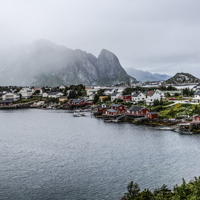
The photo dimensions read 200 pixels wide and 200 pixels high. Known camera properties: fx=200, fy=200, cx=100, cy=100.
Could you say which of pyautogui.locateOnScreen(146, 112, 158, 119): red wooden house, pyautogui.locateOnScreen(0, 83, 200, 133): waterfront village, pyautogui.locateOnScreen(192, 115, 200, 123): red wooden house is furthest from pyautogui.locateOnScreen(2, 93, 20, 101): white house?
pyautogui.locateOnScreen(192, 115, 200, 123): red wooden house

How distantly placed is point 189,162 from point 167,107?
46.0 meters

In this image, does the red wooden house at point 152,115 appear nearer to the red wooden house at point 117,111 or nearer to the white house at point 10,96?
the red wooden house at point 117,111

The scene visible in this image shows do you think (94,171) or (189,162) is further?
(189,162)

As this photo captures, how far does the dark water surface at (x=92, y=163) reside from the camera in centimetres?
2594

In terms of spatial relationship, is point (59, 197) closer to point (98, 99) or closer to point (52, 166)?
point (52, 166)

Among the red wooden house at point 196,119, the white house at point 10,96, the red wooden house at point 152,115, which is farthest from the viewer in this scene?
the white house at point 10,96

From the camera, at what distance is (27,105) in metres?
142

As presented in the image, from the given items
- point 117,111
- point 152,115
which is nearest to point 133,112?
point 117,111

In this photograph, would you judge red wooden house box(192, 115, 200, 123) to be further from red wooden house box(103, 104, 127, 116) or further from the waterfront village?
red wooden house box(103, 104, 127, 116)

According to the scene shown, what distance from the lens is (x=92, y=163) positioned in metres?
34.3

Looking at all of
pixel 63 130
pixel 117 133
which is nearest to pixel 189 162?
pixel 117 133

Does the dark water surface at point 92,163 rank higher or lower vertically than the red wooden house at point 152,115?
lower

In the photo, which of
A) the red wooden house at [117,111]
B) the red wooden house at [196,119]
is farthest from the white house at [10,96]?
the red wooden house at [196,119]

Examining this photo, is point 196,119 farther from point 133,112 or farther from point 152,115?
point 133,112
